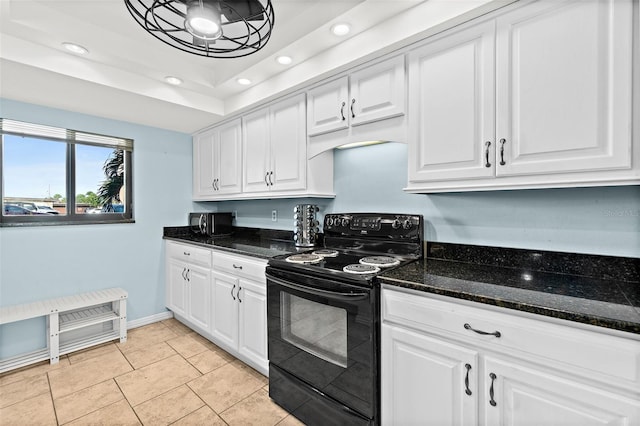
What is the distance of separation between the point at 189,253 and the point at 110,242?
2.82 ft

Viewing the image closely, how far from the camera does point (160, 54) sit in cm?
218

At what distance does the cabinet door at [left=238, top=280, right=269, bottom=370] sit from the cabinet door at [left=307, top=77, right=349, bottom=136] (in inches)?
47.8

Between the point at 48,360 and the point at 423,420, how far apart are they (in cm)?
302

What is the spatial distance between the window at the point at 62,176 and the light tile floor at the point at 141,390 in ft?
4.20

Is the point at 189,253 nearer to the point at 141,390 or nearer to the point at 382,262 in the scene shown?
the point at 141,390

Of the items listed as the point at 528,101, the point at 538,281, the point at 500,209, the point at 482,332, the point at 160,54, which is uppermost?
the point at 160,54

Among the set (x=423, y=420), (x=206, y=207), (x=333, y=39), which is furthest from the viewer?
(x=206, y=207)

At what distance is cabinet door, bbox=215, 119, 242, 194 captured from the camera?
2.86m

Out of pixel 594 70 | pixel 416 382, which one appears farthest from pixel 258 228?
pixel 594 70

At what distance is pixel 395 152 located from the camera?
6.69 feet

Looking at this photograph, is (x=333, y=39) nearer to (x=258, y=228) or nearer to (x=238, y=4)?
(x=238, y=4)

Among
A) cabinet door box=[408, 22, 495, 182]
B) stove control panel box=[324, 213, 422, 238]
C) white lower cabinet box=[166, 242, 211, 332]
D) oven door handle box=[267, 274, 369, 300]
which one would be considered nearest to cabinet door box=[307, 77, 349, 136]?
cabinet door box=[408, 22, 495, 182]

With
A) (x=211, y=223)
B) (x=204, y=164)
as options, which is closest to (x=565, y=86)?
(x=211, y=223)

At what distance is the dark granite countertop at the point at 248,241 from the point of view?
2.22 meters
